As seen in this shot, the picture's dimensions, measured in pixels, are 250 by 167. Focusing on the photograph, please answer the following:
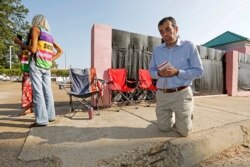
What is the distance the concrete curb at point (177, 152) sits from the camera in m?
2.34

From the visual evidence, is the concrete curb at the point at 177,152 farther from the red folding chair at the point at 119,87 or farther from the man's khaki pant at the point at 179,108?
the red folding chair at the point at 119,87

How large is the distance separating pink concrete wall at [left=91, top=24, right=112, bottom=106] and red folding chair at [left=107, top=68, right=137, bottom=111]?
155 millimetres

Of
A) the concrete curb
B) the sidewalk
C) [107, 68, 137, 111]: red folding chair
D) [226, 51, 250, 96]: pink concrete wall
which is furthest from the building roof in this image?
the concrete curb

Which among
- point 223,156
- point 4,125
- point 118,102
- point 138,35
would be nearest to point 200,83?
point 138,35

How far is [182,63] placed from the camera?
2.76 m

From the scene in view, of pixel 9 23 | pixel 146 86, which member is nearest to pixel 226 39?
pixel 146 86

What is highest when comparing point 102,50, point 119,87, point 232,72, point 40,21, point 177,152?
point 40,21

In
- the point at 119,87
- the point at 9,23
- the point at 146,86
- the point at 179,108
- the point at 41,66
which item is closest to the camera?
the point at 179,108

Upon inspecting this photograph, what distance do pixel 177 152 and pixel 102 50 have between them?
331cm

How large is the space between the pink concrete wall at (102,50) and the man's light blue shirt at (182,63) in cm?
241

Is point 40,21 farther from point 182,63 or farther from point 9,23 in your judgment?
point 9,23

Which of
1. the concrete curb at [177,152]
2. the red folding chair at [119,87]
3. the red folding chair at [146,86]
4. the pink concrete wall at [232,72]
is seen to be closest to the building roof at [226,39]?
the pink concrete wall at [232,72]

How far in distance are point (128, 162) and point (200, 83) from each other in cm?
629

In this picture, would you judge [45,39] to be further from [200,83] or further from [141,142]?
[200,83]
